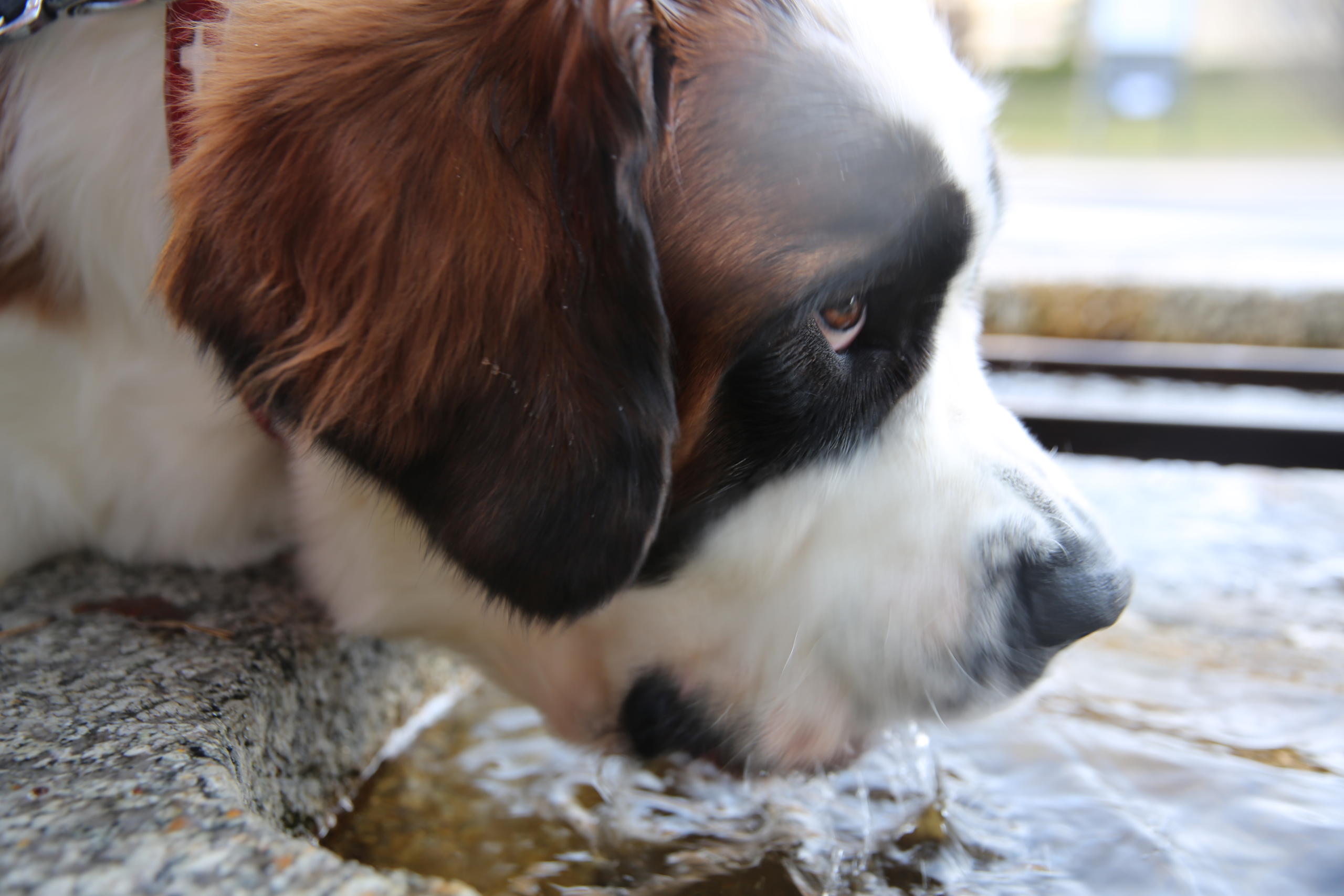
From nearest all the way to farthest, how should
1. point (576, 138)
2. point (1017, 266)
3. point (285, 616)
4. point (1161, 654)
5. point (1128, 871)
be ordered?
point (576, 138), point (1128, 871), point (285, 616), point (1161, 654), point (1017, 266)

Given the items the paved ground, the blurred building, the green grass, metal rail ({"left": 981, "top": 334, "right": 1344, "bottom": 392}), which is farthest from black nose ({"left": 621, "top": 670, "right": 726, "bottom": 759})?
the green grass

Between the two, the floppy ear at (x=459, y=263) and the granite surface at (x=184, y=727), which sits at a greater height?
the floppy ear at (x=459, y=263)

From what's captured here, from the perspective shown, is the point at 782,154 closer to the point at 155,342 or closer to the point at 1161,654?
the point at 155,342

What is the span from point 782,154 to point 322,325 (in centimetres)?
41

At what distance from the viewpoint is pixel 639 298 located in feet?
3.02

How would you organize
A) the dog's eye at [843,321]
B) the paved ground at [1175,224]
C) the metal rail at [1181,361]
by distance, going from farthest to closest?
the paved ground at [1175,224], the metal rail at [1181,361], the dog's eye at [843,321]

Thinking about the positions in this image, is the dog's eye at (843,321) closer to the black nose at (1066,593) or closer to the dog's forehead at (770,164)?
the dog's forehead at (770,164)

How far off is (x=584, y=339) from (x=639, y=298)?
56 millimetres

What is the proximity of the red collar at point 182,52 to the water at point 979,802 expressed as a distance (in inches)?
30.8

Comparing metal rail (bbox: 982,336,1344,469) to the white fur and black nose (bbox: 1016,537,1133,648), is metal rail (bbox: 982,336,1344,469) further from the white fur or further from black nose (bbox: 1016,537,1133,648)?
the white fur

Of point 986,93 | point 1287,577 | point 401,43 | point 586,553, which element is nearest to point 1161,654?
point 1287,577

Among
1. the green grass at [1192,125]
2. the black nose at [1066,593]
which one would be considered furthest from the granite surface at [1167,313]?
the green grass at [1192,125]

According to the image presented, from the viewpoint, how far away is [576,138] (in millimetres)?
893

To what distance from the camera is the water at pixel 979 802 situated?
47.1 inches
